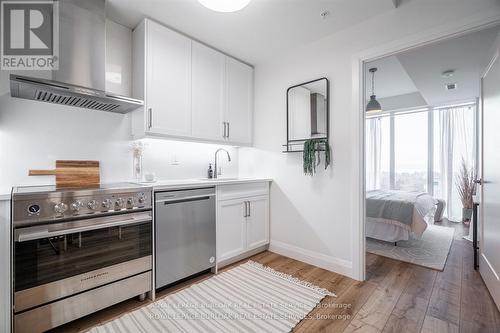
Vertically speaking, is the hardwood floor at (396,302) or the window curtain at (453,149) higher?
the window curtain at (453,149)

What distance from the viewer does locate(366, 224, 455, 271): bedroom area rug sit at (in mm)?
2797

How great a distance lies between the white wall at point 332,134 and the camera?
6.72 ft

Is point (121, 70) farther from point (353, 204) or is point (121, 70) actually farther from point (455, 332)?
point (455, 332)

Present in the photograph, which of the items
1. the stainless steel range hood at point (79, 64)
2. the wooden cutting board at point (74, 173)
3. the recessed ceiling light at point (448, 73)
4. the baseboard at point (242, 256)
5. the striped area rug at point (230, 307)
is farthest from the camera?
the recessed ceiling light at point (448, 73)

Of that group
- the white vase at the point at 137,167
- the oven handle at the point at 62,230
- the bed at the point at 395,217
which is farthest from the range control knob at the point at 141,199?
the bed at the point at 395,217

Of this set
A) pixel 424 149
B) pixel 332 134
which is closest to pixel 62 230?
pixel 332 134

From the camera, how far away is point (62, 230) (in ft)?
5.02

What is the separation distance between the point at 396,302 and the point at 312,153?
5.15ft

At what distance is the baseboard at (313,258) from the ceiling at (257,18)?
8.21 feet

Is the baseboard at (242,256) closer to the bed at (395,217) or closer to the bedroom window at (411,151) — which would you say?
the bed at (395,217)

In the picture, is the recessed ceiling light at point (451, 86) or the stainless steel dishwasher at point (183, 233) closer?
the stainless steel dishwasher at point (183, 233)

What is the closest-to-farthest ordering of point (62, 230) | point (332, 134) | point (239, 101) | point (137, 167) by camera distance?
point (62, 230), point (137, 167), point (332, 134), point (239, 101)

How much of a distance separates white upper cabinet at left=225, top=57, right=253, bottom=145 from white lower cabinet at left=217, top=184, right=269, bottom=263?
844 mm

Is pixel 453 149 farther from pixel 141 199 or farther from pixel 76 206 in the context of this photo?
pixel 76 206
